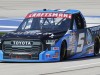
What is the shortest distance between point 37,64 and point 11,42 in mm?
1077

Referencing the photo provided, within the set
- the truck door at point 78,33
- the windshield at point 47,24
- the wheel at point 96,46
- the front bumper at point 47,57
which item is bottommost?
the wheel at point 96,46

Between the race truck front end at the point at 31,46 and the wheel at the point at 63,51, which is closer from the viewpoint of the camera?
the race truck front end at the point at 31,46

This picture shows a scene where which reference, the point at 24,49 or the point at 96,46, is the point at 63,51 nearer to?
the point at 24,49

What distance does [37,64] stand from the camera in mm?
14602

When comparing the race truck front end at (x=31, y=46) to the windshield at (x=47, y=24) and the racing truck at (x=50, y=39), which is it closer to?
the racing truck at (x=50, y=39)

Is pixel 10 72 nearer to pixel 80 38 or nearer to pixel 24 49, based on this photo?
pixel 24 49

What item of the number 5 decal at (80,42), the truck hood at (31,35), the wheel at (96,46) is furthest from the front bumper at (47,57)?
the wheel at (96,46)

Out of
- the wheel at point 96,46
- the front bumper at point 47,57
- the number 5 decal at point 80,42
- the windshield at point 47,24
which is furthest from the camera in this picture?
the wheel at point 96,46

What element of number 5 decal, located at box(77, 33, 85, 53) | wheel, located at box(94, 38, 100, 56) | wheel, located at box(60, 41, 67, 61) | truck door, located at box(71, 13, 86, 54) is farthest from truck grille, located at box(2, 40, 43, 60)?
wheel, located at box(94, 38, 100, 56)

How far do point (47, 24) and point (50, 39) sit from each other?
1.37 m

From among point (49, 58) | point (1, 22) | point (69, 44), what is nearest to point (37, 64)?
point (49, 58)

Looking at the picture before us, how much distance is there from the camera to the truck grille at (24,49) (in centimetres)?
1499

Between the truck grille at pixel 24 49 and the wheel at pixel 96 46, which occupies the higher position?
the truck grille at pixel 24 49

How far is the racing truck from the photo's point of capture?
591 inches
